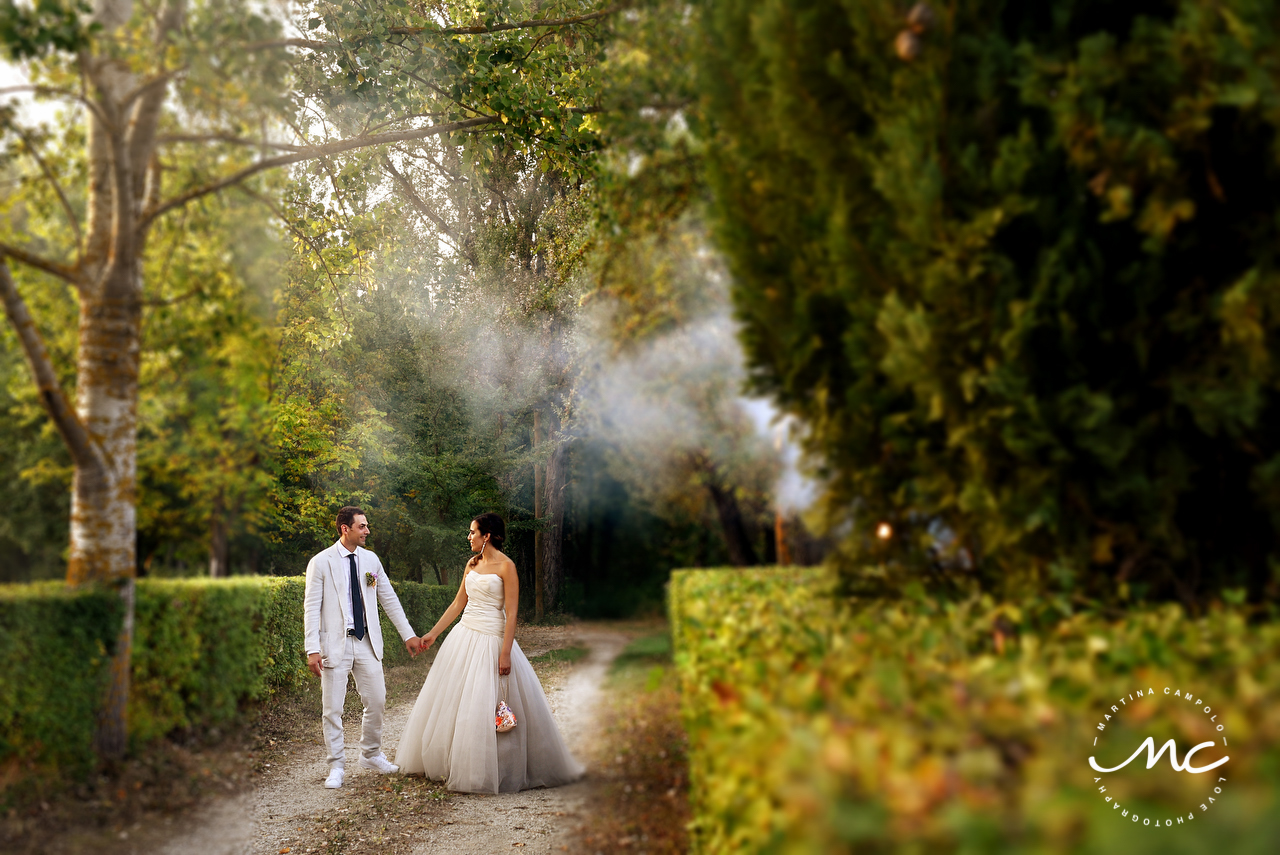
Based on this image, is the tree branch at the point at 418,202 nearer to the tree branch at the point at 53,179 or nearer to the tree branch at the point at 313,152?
the tree branch at the point at 313,152

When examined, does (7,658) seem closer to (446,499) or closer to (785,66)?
(446,499)

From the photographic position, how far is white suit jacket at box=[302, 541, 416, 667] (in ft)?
17.1

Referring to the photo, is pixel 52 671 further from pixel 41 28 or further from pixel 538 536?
pixel 538 536

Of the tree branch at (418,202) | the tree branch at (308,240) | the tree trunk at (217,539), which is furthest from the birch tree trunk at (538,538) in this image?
the tree trunk at (217,539)

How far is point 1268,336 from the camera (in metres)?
2.19

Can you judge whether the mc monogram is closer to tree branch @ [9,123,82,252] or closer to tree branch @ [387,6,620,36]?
tree branch @ [9,123,82,252]

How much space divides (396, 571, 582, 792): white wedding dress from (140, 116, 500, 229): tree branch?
3301 mm

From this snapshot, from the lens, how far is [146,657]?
3.72m

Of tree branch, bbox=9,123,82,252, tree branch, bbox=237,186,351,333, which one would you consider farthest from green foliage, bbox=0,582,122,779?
tree branch, bbox=237,186,351,333

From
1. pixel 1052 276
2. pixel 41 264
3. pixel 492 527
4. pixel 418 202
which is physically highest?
pixel 418 202

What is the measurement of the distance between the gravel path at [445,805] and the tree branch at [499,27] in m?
4.66

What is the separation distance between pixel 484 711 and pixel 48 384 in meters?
3.54

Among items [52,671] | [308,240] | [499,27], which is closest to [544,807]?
[52,671]

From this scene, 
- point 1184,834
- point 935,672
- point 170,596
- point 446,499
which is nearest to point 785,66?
point 935,672
